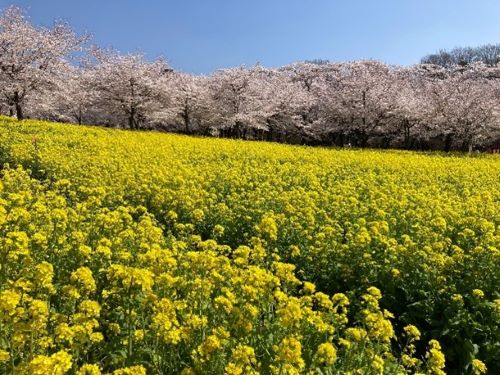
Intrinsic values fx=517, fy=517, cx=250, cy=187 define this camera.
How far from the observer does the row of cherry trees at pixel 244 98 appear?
37219 mm

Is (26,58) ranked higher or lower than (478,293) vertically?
higher

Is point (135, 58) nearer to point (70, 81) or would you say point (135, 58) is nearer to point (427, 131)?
point (70, 81)

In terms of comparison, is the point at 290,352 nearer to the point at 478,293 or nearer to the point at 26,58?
the point at 478,293

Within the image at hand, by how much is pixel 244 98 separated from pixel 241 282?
45.2 metres

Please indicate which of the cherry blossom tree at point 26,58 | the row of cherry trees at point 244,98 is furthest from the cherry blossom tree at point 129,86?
the cherry blossom tree at point 26,58

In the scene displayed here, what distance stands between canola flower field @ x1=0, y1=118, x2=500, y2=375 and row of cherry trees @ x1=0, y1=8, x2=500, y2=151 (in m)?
26.6

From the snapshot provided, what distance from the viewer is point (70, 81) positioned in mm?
42312

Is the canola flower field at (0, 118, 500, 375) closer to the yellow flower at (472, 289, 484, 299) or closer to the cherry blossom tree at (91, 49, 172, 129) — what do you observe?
the yellow flower at (472, 289, 484, 299)

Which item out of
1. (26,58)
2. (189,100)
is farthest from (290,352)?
(189,100)

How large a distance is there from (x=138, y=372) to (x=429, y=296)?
437cm

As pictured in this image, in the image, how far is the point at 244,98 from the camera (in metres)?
49.2

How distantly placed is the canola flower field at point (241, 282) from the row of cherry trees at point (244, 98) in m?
26.6

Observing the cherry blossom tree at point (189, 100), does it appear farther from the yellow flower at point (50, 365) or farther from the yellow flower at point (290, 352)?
the yellow flower at point (50, 365)

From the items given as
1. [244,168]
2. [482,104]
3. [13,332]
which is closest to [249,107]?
[482,104]
